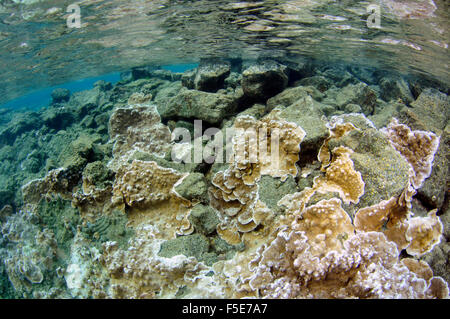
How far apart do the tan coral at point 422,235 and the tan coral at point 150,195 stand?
147 inches

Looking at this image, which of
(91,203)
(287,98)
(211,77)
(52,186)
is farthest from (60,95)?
(287,98)

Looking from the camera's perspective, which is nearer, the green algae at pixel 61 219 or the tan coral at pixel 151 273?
the tan coral at pixel 151 273

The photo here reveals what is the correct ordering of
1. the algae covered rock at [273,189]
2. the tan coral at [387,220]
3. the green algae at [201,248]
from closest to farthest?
the tan coral at [387,220] < the green algae at [201,248] < the algae covered rock at [273,189]

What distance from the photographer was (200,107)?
21.1 ft

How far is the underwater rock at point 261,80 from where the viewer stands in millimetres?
A: 7621

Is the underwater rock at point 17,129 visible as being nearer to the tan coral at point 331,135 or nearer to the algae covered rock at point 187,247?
the algae covered rock at point 187,247

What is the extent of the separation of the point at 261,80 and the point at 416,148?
4.61m

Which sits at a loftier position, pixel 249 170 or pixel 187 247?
pixel 249 170

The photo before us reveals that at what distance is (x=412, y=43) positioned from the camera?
9883mm

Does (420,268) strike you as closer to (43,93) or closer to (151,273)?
(151,273)

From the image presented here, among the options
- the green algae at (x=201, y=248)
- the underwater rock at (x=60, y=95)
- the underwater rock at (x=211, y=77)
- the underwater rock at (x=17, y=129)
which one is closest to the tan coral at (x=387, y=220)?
the green algae at (x=201, y=248)

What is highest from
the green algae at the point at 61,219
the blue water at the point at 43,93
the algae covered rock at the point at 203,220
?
the algae covered rock at the point at 203,220

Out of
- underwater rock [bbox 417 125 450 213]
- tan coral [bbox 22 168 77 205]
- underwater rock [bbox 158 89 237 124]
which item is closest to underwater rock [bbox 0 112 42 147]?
tan coral [bbox 22 168 77 205]

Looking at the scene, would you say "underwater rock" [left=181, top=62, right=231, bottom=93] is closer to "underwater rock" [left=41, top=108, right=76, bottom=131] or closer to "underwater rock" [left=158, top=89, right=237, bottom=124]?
"underwater rock" [left=158, top=89, right=237, bottom=124]
